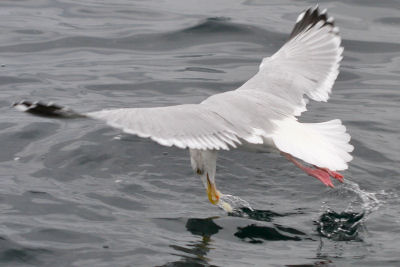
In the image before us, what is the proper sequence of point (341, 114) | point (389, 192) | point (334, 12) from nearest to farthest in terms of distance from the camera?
point (389, 192), point (341, 114), point (334, 12)

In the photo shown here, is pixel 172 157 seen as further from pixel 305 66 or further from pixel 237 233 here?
pixel 237 233

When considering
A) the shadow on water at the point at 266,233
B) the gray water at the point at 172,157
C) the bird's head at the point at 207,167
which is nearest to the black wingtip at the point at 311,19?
the gray water at the point at 172,157

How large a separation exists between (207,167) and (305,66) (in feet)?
4.69

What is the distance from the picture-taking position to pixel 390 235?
494cm

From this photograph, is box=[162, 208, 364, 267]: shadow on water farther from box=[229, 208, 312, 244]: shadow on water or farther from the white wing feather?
the white wing feather

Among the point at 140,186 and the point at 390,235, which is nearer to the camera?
the point at 390,235

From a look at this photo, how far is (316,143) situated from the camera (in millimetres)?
5141

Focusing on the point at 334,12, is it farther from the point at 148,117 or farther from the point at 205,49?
the point at 148,117

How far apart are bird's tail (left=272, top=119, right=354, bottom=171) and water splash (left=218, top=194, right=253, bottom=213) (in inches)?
26.9

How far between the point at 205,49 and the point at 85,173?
171 inches

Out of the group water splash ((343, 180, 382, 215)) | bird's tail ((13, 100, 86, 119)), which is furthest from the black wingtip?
bird's tail ((13, 100, 86, 119))

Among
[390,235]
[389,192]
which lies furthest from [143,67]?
[390,235]

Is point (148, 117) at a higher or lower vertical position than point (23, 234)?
higher

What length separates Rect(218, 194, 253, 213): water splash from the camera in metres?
5.55
